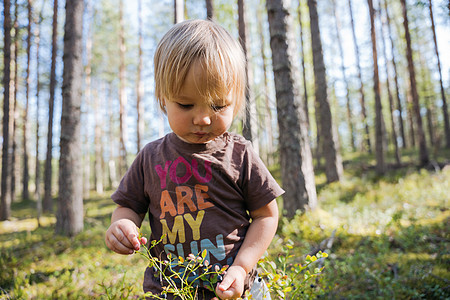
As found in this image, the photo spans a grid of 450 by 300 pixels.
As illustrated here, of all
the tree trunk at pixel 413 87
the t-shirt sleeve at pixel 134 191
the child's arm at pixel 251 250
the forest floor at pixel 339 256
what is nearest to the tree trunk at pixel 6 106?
the forest floor at pixel 339 256

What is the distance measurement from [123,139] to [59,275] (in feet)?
46.7

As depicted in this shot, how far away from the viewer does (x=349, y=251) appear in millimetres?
4082

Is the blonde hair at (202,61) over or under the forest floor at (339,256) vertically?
over

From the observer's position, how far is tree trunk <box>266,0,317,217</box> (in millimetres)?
5160

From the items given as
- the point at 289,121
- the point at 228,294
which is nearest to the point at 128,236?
the point at 228,294

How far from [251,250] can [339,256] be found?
10.2 feet

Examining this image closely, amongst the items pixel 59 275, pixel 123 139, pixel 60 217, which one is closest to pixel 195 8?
pixel 123 139

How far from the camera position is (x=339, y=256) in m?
3.86

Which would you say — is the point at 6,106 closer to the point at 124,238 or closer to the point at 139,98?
the point at 139,98

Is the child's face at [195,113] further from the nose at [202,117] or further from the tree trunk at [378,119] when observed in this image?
the tree trunk at [378,119]

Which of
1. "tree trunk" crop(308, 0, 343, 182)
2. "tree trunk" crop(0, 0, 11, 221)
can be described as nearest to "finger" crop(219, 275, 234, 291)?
"tree trunk" crop(308, 0, 343, 182)

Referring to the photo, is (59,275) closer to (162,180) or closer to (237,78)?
(162,180)

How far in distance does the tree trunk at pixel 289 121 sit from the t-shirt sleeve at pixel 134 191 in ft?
13.1

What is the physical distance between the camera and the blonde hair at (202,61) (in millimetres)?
1207
